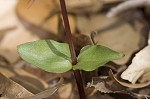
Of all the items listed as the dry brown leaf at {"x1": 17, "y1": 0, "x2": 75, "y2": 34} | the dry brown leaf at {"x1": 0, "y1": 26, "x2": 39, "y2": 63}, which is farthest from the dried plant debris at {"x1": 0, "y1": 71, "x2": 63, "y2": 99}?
the dry brown leaf at {"x1": 17, "y1": 0, "x2": 75, "y2": 34}

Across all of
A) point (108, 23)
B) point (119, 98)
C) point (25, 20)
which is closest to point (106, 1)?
point (108, 23)

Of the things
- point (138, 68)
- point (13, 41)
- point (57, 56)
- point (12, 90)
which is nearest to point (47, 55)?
point (57, 56)

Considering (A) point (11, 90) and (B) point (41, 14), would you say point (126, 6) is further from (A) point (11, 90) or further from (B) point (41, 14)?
(A) point (11, 90)

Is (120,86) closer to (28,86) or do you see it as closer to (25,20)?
(28,86)

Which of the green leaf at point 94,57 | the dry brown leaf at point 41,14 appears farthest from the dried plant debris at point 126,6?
the green leaf at point 94,57

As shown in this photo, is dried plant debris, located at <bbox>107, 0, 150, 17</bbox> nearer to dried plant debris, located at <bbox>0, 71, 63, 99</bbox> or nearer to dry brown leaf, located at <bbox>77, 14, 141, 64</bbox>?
dry brown leaf, located at <bbox>77, 14, 141, 64</bbox>
